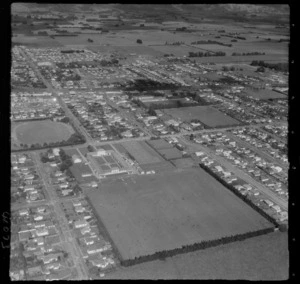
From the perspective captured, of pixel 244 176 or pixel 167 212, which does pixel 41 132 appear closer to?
pixel 167 212

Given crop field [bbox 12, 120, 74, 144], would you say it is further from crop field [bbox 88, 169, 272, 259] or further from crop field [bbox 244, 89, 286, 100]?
crop field [bbox 244, 89, 286, 100]

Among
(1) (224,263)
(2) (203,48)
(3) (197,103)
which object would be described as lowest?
(1) (224,263)

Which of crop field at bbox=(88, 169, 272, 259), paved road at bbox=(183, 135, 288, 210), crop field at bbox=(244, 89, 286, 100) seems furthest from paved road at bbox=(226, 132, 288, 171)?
crop field at bbox=(244, 89, 286, 100)

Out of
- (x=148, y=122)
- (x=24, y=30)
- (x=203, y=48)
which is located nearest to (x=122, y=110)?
(x=148, y=122)

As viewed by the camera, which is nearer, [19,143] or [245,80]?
[19,143]

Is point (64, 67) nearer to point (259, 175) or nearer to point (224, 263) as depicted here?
point (259, 175)

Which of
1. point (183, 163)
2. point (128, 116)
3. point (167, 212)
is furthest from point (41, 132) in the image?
point (167, 212)
